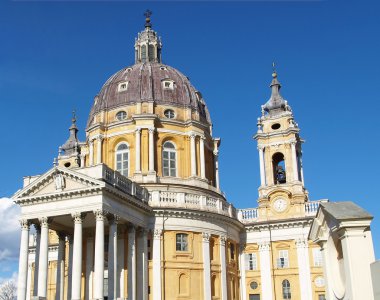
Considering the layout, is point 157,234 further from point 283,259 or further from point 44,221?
point 283,259

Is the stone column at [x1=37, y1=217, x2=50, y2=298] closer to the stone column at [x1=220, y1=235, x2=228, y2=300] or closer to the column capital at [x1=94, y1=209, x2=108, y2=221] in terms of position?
the column capital at [x1=94, y1=209, x2=108, y2=221]

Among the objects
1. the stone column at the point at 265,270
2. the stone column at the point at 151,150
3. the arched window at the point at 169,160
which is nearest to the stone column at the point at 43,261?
the stone column at the point at 151,150

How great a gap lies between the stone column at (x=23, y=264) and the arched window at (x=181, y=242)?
10368 mm

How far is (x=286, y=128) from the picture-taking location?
48281mm

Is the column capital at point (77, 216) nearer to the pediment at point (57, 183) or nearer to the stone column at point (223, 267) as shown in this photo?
the pediment at point (57, 183)

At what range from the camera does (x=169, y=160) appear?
42.8 metres

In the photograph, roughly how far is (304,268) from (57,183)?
22207 millimetres

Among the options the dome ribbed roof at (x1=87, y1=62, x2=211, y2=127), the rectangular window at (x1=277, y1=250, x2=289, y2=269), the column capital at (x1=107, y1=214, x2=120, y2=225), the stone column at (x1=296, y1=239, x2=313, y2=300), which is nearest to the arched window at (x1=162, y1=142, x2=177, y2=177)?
the dome ribbed roof at (x1=87, y1=62, x2=211, y2=127)

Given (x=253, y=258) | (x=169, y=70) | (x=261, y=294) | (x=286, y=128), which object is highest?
(x=169, y=70)

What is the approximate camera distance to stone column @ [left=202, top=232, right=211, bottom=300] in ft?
121

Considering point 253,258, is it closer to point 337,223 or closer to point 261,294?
point 261,294

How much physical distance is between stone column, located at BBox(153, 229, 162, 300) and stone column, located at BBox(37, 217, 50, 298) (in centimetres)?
773

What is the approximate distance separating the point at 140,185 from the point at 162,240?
446 cm

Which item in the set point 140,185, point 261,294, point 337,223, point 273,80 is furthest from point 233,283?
point 337,223
